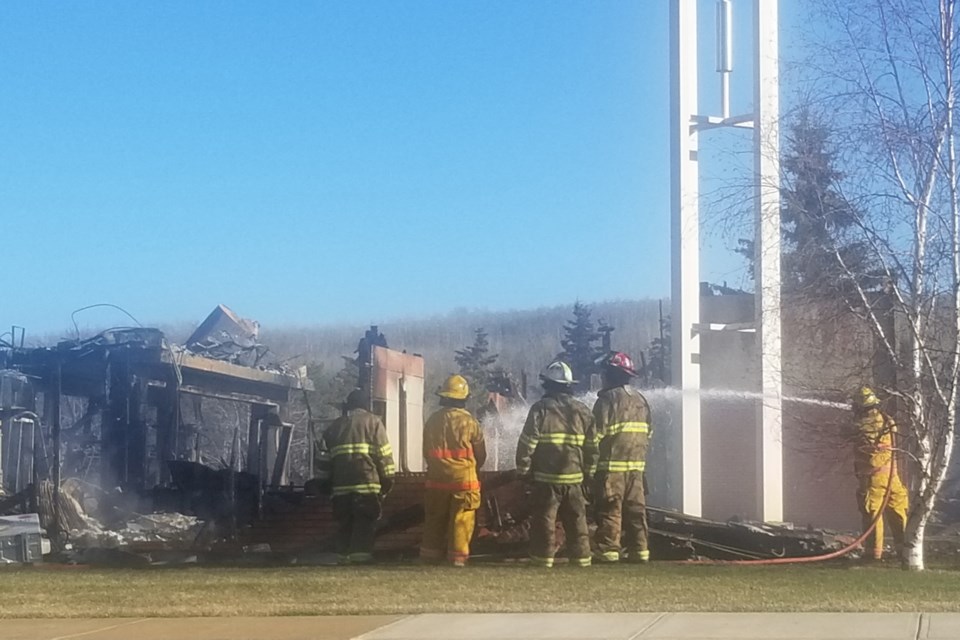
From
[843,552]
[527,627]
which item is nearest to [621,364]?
[843,552]

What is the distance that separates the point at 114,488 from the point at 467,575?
7.84 metres

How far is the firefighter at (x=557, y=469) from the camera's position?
1111 cm

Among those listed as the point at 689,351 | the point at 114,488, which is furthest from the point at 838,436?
the point at 114,488

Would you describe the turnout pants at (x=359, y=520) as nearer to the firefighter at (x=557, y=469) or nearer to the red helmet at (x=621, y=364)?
the firefighter at (x=557, y=469)

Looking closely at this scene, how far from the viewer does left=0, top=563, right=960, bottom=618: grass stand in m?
8.46

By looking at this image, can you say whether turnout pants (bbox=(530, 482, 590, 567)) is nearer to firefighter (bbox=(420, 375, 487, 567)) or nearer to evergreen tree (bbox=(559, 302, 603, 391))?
firefighter (bbox=(420, 375, 487, 567))

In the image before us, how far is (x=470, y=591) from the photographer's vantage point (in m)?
9.23

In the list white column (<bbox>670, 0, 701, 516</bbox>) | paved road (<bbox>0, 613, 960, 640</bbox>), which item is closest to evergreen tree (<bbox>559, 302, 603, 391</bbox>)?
white column (<bbox>670, 0, 701, 516</bbox>)

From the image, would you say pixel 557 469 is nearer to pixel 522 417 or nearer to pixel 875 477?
pixel 875 477

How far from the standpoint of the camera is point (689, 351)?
1838 cm

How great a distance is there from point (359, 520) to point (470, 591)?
117 inches

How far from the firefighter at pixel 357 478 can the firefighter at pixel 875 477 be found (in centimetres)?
445

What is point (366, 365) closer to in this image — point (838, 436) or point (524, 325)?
point (838, 436)

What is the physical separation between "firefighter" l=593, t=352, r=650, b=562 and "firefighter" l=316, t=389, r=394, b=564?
2113mm
